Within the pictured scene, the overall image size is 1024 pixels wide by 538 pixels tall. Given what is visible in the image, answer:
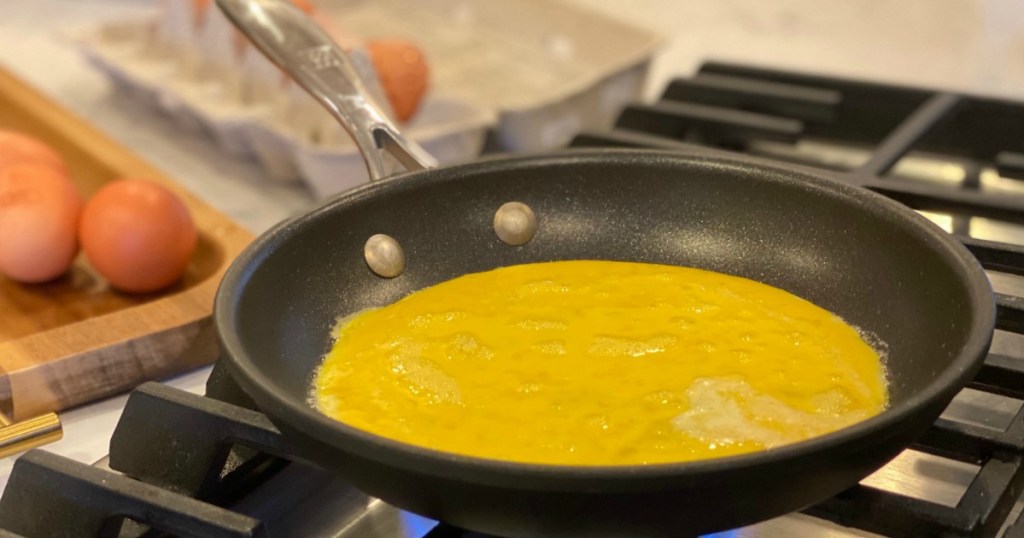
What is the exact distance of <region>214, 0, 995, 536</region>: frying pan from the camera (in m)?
0.42

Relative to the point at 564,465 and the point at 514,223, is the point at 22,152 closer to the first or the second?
the point at 514,223

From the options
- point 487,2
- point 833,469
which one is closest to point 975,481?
point 833,469

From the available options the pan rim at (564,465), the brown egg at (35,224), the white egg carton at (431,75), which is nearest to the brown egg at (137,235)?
the brown egg at (35,224)

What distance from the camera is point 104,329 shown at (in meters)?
0.73

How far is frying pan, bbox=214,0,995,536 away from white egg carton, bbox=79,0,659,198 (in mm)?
180

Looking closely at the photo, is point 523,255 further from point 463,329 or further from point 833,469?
point 833,469

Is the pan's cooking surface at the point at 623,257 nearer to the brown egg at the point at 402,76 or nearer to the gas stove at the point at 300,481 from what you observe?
the gas stove at the point at 300,481

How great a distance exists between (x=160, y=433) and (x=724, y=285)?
356 mm

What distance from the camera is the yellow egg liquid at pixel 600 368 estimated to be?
0.52 meters

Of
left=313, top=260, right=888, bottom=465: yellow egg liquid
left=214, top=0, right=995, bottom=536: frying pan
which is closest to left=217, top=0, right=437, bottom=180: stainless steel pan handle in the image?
left=214, top=0, right=995, bottom=536: frying pan

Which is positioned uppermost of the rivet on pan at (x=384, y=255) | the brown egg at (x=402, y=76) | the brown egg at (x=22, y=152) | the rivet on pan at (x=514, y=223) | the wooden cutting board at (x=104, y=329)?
the brown egg at (x=402, y=76)

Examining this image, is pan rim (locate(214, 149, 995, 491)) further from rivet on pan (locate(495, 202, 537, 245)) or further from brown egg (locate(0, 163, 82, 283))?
brown egg (locate(0, 163, 82, 283))

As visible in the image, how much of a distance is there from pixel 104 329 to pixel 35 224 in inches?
6.0

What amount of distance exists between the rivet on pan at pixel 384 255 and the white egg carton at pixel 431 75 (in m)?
0.22
